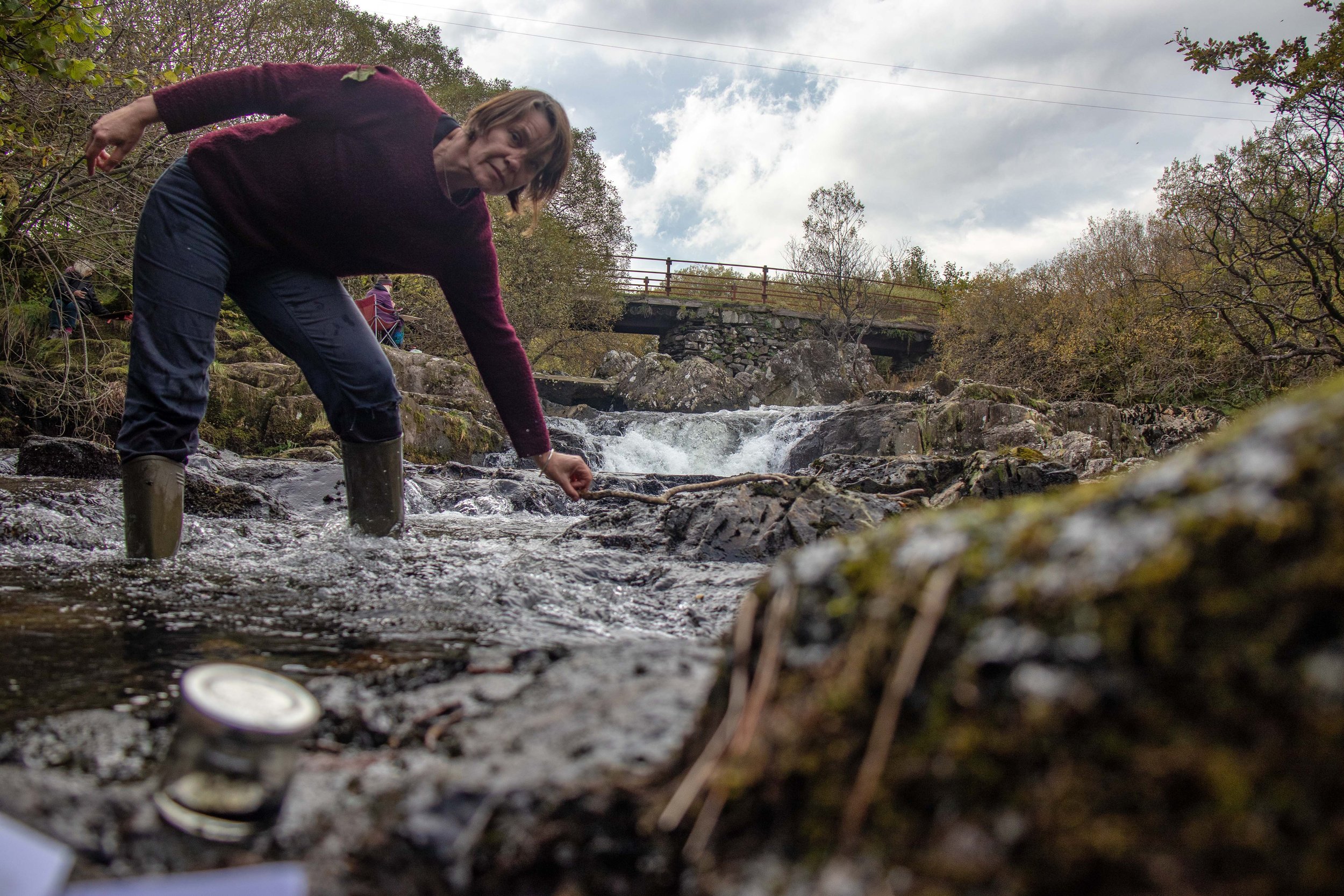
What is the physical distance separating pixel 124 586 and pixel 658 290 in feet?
96.3

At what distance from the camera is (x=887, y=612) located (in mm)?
738

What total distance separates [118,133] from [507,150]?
1.23 metres

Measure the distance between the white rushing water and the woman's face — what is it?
9.86 metres

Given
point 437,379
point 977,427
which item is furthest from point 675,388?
point 977,427

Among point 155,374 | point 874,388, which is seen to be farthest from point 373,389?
point 874,388

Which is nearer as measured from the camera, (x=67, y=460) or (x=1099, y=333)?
(x=67, y=460)

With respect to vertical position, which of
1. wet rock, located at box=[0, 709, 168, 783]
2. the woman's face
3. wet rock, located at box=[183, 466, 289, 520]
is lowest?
wet rock, located at box=[183, 466, 289, 520]

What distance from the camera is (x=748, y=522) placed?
13.2 feet

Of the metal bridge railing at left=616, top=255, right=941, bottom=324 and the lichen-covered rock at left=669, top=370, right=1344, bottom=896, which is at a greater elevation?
the metal bridge railing at left=616, top=255, right=941, bottom=324

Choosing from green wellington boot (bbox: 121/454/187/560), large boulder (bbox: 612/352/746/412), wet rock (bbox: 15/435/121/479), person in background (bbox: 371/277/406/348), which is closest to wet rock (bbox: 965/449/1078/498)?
green wellington boot (bbox: 121/454/187/560)

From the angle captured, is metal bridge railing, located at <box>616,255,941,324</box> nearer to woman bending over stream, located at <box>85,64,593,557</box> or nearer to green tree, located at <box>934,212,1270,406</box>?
green tree, located at <box>934,212,1270,406</box>

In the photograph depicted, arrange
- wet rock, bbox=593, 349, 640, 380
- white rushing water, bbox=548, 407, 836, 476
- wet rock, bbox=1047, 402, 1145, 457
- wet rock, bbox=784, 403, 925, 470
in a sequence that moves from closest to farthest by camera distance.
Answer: wet rock, bbox=784, 403, 925, 470, wet rock, bbox=1047, 402, 1145, 457, white rushing water, bbox=548, 407, 836, 476, wet rock, bbox=593, 349, 640, 380

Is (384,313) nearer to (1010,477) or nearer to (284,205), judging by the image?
(1010,477)

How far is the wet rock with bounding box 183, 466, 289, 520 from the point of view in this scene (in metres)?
4.80
